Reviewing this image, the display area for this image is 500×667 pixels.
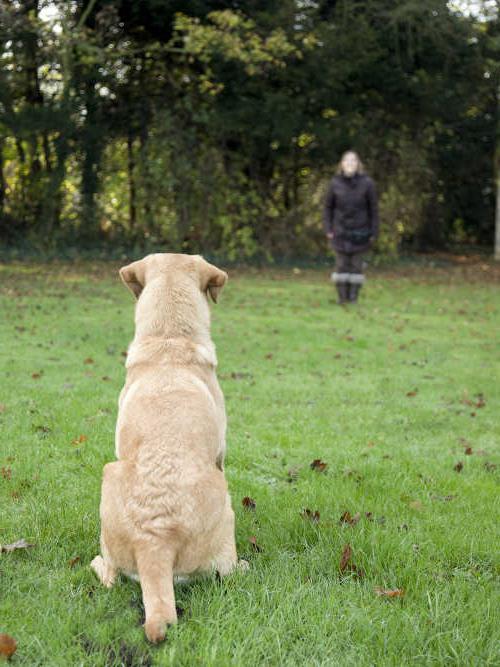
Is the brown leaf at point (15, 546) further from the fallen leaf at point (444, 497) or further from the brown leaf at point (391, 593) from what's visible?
the fallen leaf at point (444, 497)

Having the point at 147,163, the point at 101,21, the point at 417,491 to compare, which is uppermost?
the point at 101,21

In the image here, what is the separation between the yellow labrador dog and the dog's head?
2.7 inches

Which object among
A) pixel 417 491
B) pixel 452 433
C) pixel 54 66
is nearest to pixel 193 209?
pixel 54 66

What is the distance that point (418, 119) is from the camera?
2527 cm

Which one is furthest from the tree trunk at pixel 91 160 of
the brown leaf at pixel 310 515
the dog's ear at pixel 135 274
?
the brown leaf at pixel 310 515

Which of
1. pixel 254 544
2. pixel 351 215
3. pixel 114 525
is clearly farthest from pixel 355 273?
pixel 114 525

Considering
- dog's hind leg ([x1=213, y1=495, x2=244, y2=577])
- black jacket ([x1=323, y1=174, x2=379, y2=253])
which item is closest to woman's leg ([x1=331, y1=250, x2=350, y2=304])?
black jacket ([x1=323, y1=174, x2=379, y2=253])

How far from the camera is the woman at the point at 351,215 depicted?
15.2 m

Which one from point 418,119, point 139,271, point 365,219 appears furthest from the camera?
point 418,119

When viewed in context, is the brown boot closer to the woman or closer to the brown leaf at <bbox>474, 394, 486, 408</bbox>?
the woman

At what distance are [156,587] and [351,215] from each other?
12.7m

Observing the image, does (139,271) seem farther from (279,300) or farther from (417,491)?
(279,300)

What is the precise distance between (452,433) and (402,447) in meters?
0.82

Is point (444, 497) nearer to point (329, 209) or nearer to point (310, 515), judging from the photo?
point (310, 515)
